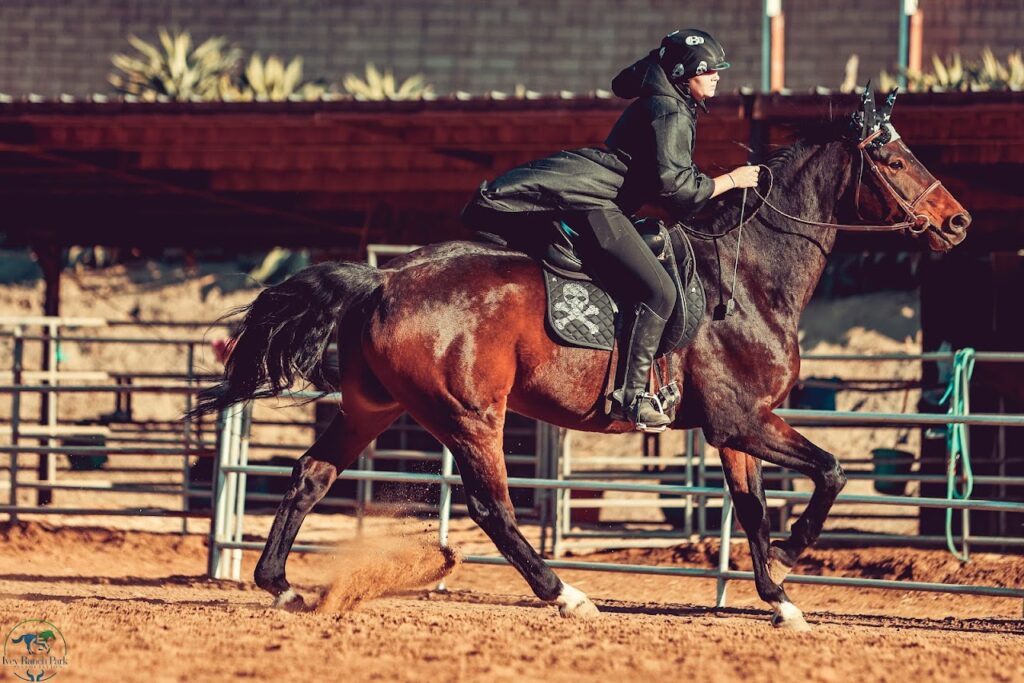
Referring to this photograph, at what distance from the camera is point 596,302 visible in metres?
6.35

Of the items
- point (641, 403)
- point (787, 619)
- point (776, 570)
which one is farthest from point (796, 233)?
point (787, 619)

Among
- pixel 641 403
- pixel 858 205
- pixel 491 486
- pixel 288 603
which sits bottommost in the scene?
pixel 288 603

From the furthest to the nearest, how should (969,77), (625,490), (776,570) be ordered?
(969,77), (625,490), (776,570)

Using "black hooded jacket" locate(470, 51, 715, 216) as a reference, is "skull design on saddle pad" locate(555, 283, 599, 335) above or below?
below

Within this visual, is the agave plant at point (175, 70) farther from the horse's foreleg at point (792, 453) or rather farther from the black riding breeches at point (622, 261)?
the horse's foreleg at point (792, 453)

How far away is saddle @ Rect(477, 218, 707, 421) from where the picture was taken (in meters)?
6.29

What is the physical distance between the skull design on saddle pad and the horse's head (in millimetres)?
1474

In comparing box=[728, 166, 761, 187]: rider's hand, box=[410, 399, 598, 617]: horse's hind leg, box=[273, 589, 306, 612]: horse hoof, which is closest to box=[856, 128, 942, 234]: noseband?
box=[728, 166, 761, 187]: rider's hand

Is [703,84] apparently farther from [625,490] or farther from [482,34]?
[482,34]

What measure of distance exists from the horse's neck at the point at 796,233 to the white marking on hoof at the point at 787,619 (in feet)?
4.56

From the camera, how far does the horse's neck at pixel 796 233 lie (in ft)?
21.6

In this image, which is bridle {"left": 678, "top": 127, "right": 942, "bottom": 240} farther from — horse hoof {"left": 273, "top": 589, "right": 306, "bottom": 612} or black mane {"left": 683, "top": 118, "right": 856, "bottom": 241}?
horse hoof {"left": 273, "top": 589, "right": 306, "bottom": 612}

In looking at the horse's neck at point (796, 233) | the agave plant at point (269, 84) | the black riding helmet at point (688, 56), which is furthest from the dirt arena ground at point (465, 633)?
the agave plant at point (269, 84)

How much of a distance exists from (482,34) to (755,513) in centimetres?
1414
